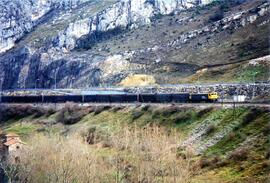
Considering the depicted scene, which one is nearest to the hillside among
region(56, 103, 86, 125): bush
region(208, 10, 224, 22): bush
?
region(208, 10, 224, 22): bush

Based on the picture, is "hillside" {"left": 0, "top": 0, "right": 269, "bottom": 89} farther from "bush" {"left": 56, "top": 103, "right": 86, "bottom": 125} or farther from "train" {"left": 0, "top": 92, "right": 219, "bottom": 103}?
"bush" {"left": 56, "top": 103, "right": 86, "bottom": 125}

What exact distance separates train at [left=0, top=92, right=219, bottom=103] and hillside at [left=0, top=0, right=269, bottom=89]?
16047mm

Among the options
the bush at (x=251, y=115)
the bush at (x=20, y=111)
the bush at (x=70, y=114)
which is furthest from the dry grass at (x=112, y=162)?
the bush at (x=20, y=111)

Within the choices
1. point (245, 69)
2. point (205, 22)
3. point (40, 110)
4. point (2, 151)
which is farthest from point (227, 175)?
point (205, 22)

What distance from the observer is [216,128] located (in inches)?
2079

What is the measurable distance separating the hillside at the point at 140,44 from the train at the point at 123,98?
16047mm

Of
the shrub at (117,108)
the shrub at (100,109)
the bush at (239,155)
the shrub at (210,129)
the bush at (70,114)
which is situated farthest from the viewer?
the bush at (70,114)

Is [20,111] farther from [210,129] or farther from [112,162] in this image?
[210,129]

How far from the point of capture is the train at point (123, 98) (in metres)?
70.1

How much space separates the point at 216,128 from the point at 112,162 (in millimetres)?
11251

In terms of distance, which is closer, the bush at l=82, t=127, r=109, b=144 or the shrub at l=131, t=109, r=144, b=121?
the bush at l=82, t=127, r=109, b=144

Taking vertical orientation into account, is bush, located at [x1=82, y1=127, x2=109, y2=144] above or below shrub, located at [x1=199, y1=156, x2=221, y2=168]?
above

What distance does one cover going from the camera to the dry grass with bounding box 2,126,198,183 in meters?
43.3

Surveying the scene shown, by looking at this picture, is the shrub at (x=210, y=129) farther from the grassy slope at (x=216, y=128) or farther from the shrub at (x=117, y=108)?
the shrub at (x=117, y=108)
